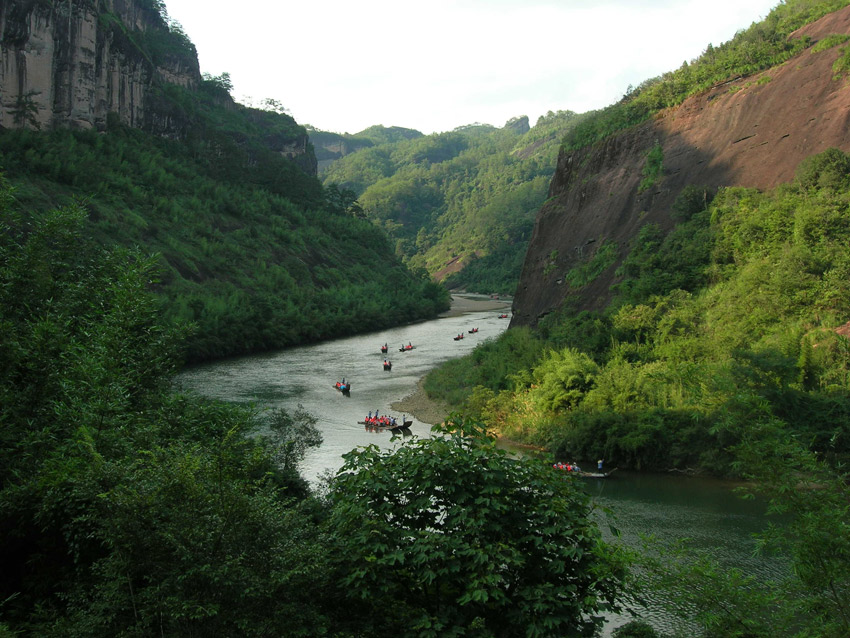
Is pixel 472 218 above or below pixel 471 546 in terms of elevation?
above

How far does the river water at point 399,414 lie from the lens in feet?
67.4

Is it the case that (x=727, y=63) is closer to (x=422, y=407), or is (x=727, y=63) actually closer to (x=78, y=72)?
(x=422, y=407)

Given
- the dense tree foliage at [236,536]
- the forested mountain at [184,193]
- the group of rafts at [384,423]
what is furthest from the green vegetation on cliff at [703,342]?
the forested mountain at [184,193]

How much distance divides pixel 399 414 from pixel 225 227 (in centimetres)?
4647

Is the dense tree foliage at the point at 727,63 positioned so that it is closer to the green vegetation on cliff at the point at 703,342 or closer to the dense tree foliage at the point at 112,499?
the green vegetation on cliff at the point at 703,342

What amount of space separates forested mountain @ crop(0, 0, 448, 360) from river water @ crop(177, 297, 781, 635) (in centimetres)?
469

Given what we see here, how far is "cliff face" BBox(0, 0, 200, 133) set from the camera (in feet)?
188

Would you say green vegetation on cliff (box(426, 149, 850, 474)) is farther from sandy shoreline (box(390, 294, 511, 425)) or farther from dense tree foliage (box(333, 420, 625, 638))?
dense tree foliage (box(333, 420, 625, 638))

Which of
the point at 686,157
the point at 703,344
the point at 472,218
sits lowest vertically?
the point at 703,344

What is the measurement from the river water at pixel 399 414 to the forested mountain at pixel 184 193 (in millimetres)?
4686

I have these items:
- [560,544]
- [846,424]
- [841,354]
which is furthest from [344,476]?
[841,354]

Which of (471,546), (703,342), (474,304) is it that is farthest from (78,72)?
(471,546)

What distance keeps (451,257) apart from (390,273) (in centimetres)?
5498

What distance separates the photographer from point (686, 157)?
39781mm
